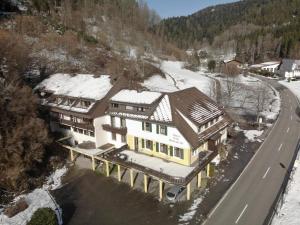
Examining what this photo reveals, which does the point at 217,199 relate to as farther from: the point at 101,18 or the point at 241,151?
the point at 101,18

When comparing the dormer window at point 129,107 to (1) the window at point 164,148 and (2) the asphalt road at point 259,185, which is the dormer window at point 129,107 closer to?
(1) the window at point 164,148

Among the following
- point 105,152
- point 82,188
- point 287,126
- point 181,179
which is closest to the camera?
point 181,179

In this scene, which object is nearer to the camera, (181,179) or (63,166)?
(181,179)

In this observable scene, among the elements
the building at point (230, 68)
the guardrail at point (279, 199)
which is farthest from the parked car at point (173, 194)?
the building at point (230, 68)

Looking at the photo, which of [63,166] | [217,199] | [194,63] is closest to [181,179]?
[217,199]

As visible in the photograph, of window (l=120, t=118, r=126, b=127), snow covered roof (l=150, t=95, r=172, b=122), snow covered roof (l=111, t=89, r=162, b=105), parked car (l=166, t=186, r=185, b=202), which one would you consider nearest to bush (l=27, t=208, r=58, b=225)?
parked car (l=166, t=186, r=185, b=202)

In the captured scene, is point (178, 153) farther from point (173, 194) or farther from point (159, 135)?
point (173, 194)

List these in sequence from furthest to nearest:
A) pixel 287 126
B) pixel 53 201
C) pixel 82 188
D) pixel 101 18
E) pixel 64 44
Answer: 1. pixel 101 18
2. pixel 64 44
3. pixel 287 126
4. pixel 82 188
5. pixel 53 201
